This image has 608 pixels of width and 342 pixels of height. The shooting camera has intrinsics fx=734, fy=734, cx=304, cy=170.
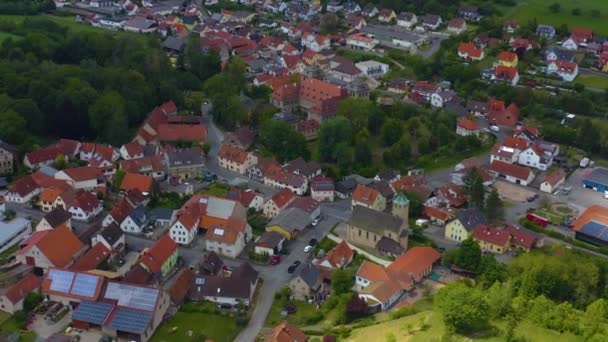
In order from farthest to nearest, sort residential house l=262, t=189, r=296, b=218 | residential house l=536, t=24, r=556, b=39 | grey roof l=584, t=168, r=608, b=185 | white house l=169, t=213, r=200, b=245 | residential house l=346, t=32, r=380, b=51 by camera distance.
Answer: residential house l=536, t=24, r=556, b=39 → residential house l=346, t=32, r=380, b=51 → grey roof l=584, t=168, r=608, b=185 → residential house l=262, t=189, r=296, b=218 → white house l=169, t=213, r=200, b=245

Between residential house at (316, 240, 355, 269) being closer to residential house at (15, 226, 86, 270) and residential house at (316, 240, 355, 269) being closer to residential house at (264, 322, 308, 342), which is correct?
residential house at (264, 322, 308, 342)

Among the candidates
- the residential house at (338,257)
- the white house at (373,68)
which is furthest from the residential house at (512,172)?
the white house at (373,68)

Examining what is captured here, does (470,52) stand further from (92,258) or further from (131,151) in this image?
(92,258)

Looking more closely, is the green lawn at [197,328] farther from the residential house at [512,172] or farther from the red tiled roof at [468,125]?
the red tiled roof at [468,125]

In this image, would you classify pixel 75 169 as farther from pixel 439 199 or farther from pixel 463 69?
pixel 463 69

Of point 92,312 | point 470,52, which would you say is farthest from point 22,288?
point 470,52

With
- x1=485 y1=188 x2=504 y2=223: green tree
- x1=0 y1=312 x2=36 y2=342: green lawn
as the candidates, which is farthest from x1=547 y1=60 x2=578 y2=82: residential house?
x1=0 y1=312 x2=36 y2=342: green lawn
